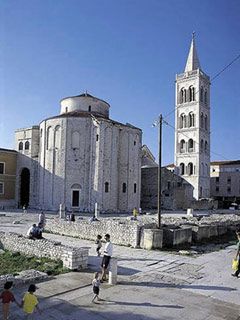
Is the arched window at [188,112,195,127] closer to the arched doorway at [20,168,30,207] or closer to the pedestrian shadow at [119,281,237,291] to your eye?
the arched doorway at [20,168,30,207]

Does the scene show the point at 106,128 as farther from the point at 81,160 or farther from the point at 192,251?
the point at 192,251

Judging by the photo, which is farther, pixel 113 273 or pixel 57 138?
pixel 57 138

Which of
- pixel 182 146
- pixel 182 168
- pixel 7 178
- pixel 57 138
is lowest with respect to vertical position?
pixel 7 178

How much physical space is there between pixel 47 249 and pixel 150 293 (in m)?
5.17

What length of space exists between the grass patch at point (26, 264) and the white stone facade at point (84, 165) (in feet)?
96.2

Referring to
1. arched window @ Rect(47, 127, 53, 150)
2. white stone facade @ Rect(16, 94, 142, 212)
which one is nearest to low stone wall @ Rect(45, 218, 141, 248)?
white stone facade @ Rect(16, 94, 142, 212)

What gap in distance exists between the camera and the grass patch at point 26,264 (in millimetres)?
10911

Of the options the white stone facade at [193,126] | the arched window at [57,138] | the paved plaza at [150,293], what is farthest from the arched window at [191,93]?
the paved plaza at [150,293]

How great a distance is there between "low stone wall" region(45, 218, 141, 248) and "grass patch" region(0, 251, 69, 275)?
527cm

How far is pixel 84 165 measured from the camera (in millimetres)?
43406

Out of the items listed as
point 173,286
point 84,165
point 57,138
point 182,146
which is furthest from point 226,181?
point 173,286

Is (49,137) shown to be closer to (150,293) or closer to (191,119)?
(191,119)

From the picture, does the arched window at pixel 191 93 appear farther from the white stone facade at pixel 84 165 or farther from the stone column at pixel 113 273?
the stone column at pixel 113 273

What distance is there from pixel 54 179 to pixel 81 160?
4471mm
